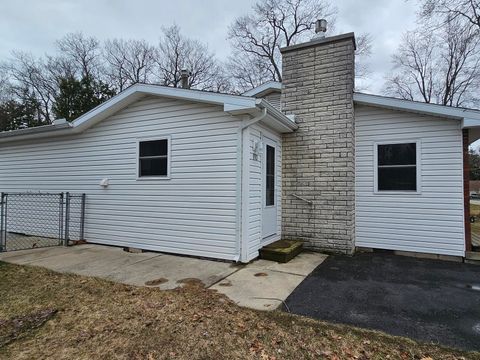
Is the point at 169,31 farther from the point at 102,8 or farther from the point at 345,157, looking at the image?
the point at 345,157

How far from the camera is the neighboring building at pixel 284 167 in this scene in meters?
5.35

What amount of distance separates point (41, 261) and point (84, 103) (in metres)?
15.0

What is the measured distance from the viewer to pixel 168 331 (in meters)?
2.82

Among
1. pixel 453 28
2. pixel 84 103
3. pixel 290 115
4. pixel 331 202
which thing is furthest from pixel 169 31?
pixel 331 202

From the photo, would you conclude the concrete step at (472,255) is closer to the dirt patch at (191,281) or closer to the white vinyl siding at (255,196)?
the white vinyl siding at (255,196)

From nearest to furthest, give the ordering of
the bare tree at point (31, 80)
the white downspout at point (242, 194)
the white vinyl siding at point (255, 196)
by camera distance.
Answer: the white downspout at point (242, 194) → the white vinyl siding at point (255, 196) → the bare tree at point (31, 80)

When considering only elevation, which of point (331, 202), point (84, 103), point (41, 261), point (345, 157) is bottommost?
point (41, 261)

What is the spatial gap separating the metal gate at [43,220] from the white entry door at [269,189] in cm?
454

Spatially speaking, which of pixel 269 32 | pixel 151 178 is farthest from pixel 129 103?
pixel 269 32

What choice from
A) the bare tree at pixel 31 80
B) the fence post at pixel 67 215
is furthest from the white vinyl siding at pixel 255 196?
the bare tree at pixel 31 80

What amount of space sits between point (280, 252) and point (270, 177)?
5.34 ft

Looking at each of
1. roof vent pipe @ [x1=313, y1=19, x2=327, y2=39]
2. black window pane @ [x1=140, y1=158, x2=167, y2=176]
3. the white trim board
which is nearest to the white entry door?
the white trim board

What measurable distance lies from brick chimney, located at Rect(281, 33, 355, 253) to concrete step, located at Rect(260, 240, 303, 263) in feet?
2.37

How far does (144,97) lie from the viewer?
6.30 m
